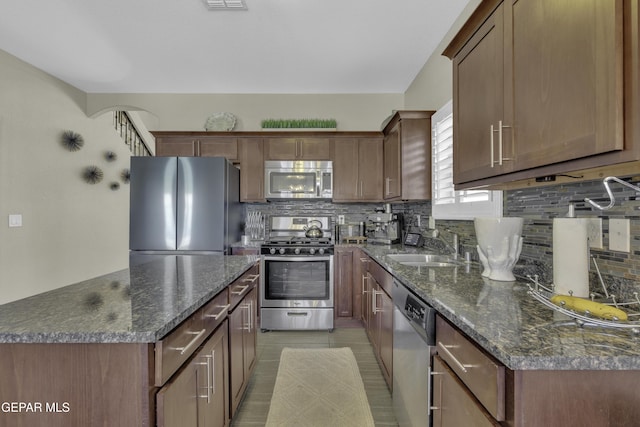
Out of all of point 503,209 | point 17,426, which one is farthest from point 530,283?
point 17,426

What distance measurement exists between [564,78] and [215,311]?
5.20 feet

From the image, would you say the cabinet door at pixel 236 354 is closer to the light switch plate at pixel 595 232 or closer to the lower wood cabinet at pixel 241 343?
the lower wood cabinet at pixel 241 343

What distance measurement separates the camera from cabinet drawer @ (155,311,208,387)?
2.94 ft

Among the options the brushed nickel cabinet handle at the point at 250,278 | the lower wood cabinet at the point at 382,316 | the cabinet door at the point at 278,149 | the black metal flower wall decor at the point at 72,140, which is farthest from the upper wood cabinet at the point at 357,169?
the black metal flower wall decor at the point at 72,140

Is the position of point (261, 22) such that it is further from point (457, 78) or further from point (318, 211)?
point (318, 211)

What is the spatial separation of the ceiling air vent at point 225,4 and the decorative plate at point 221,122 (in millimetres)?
1601

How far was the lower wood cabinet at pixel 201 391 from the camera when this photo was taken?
3.07ft

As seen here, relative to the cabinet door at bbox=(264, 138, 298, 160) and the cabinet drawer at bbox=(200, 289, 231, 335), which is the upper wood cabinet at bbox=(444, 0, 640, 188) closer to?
the cabinet drawer at bbox=(200, 289, 231, 335)

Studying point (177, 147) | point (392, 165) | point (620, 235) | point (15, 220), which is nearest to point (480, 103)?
point (620, 235)

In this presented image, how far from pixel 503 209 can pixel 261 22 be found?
7.67 ft

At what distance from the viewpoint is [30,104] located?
10.7 feet

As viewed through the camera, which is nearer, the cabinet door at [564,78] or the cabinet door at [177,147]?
the cabinet door at [564,78]

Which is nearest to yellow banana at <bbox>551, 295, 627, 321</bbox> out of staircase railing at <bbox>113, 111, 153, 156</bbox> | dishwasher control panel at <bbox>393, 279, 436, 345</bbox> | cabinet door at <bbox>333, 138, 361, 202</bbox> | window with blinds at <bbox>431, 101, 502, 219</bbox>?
dishwasher control panel at <bbox>393, 279, 436, 345</bbox>

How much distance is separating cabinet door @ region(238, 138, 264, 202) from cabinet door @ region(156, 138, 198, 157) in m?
0.57
